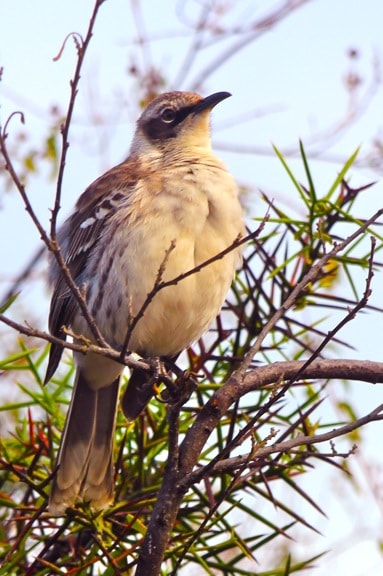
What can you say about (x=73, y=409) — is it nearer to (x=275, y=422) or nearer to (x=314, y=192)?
(x=275, y=422)

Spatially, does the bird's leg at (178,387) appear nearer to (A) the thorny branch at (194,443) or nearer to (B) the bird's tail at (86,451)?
(A) the thorny branch at (194,443)

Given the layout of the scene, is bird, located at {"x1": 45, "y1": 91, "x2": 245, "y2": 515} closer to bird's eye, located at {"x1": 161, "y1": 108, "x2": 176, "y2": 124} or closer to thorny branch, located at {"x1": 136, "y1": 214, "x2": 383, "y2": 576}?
bird's eye, located at {"x1": 161, "y1": 108, "x2": 176, "y2": 124}

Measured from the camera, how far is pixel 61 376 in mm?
3977

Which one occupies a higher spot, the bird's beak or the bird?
the bird's beak

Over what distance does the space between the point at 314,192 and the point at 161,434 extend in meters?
1.03

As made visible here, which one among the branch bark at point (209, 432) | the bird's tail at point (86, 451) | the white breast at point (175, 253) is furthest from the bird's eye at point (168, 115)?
the branch bark at point (209, 432)

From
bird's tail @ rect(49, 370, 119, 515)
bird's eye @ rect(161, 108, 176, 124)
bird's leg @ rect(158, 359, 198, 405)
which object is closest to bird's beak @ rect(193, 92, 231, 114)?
bird's eye @ rect(161, 108, 176, 124)

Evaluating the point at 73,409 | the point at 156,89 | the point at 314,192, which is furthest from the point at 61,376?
the point at 156,89

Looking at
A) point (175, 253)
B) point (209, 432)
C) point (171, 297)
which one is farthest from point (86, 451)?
point (209, 432)

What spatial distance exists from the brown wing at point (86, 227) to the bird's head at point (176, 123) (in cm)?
27

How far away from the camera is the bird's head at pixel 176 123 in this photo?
14.9 feet

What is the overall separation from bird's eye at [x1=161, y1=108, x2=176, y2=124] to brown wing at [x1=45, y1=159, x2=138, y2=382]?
429 millimetres

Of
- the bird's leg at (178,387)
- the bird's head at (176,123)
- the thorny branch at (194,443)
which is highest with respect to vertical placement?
the bird's head at (176,123)

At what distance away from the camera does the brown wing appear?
4059 mm
